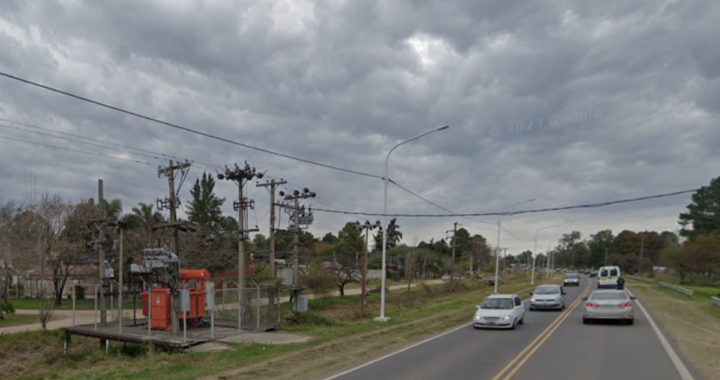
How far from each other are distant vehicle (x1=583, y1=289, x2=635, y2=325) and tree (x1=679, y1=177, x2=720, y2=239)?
207 ft

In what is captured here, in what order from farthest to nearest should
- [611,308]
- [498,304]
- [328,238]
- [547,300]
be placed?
[328,238] → [547,300] → [611,308] → [498,304]

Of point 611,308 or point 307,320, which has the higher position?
point 611,308

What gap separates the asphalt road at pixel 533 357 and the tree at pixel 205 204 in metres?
43.8

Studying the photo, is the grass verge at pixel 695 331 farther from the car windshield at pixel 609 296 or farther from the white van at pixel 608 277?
the white van at pixel 608 277

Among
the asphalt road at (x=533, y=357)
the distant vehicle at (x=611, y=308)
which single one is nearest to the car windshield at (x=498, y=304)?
the asphalt road at (x=533, y=357)

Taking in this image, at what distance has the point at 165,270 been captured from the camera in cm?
1870

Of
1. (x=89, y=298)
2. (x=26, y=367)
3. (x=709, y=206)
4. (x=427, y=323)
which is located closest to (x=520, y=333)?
(x=427, y=323)

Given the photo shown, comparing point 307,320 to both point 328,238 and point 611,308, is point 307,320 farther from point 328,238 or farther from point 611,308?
point 328,238

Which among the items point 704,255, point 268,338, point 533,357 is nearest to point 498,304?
point 533,357

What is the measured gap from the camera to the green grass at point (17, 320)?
1139 inches

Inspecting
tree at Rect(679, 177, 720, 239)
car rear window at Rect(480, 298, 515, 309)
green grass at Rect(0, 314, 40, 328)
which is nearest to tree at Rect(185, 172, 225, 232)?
green grass at Rect(0, 314, 40, 328)

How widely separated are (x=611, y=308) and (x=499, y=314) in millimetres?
4980

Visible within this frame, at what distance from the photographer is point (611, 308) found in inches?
779

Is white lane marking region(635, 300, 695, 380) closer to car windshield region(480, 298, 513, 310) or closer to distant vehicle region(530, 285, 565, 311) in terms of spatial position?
car windshield region(480, 298, 513, 310)
